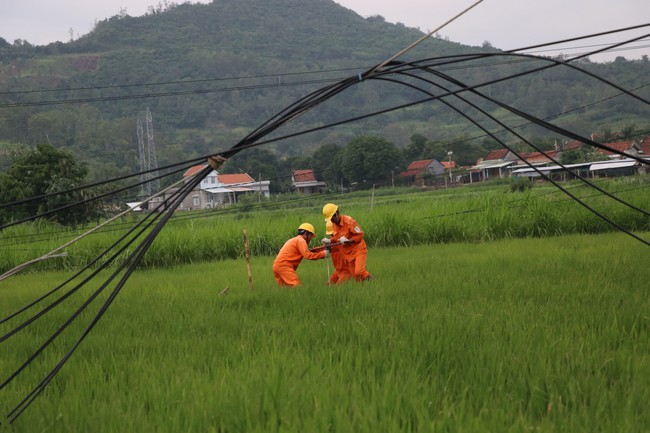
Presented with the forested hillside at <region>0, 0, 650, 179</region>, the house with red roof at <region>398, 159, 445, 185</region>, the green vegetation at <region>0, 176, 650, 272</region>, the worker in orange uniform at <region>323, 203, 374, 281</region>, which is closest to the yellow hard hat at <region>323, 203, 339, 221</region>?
the worker in orange uniform at <region>323, 203, 374, 281</region>

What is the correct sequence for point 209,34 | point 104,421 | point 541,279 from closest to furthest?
point 104,421 → point 541,279 → point 209,34

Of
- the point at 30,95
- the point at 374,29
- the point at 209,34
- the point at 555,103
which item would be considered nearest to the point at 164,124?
the point at 30,95

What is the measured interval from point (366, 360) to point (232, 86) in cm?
12670

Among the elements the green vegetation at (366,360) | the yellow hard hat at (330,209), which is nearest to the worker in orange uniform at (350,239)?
the yellow hard hat at (330,209)

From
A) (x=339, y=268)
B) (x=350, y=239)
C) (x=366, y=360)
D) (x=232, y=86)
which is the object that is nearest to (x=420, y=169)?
(x=339, y=268)

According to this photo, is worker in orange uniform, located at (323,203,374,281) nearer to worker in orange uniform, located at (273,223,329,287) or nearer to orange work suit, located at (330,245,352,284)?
orange work suit, located at (330,245,352,284)

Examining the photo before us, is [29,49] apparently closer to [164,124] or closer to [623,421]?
[164,124]

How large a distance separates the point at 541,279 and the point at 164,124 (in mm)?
100455

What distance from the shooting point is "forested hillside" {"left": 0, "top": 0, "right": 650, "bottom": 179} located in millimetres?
63625

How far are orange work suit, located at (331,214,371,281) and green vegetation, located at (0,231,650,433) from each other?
53cm

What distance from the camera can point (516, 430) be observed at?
8.46 feet

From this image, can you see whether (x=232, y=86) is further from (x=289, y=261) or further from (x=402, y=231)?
(x=289, y=261)

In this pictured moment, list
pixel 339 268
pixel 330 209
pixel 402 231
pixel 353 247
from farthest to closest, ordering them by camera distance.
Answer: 1. pixel 402 231
2. pixel 339 268
3. pixel 353 247
4. pixel 330 209

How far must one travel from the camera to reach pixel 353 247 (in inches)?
313
